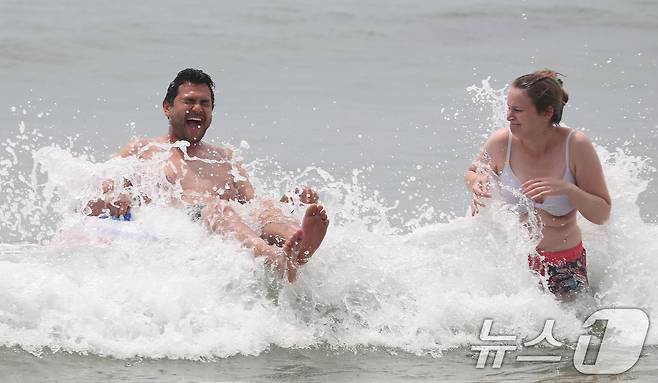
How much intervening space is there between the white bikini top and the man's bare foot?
1.26 metres

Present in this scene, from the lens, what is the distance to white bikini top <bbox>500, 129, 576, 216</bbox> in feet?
21.0

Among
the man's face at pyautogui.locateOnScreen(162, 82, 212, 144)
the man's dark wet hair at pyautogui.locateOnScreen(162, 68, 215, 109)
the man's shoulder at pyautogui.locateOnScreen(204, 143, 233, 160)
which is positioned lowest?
the man's shoulder at pyautogui.locateOnScreen(204, 143, 233, 160)

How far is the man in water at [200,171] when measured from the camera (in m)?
6.54

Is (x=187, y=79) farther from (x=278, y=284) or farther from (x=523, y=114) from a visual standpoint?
(x=523, y=114)

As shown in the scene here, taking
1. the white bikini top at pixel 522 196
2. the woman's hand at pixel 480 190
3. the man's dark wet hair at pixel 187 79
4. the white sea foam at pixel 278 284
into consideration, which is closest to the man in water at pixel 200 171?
the man's dark wet hair at pixel 187 79

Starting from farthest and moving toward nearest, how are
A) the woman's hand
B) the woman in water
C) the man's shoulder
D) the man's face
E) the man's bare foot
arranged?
the man's shoulder, the man's face, the woman's hand, the woman in water, the man's bare foot

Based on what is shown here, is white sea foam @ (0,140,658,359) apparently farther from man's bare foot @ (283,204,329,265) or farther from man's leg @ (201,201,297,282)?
man's bare foot @ (283,204,329,265)

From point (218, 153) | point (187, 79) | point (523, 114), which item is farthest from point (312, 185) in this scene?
point (523, 114)

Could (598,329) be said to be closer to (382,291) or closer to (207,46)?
(382,291)

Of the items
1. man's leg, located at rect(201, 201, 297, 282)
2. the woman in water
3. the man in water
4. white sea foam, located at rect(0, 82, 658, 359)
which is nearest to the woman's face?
the woman in water

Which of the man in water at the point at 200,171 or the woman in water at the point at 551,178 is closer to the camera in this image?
the woman in water at the point at 551,178

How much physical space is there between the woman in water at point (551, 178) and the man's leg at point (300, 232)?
108 centimetres

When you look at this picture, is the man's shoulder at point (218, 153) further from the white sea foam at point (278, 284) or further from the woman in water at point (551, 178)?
the woman in water at point (551, 178)

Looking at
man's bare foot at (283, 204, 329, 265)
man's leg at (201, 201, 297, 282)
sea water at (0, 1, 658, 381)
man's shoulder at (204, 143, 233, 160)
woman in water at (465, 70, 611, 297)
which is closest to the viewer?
sea water at (0, 1, 658, 381)
